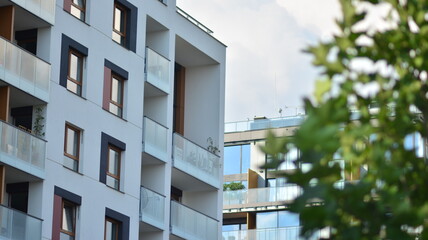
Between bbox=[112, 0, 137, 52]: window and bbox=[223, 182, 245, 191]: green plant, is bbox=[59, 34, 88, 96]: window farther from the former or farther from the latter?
bbox=[223, 182, 245, 191]: green plant

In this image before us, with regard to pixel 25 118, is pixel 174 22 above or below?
above

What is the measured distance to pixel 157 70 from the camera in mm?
46562

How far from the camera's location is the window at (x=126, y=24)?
44.7m

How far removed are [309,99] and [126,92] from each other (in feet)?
115

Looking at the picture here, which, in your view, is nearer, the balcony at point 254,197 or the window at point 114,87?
the window at point 114,87

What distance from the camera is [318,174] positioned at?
9.30 metres

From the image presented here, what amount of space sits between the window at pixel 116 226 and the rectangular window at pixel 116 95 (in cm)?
349

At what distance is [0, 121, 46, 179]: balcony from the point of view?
122 feet

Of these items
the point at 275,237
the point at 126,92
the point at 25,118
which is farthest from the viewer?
the point at 275,237

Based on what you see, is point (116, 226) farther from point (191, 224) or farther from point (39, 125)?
point (39, 125)

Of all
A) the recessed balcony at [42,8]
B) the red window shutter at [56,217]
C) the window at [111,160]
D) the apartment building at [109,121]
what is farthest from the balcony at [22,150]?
the window at [111,160]

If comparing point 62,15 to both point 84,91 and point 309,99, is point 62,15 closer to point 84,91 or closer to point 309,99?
point 84,91

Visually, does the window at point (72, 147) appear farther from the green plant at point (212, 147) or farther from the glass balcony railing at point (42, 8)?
the green plant at point (212, 147)

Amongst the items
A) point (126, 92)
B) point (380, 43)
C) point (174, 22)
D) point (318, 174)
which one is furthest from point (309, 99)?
point (174, 22)
